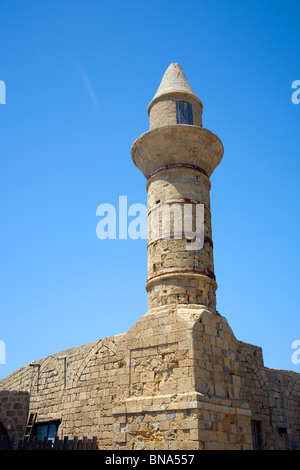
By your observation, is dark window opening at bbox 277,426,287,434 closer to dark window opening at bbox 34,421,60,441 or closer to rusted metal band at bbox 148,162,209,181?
dark window opening at bbox 34,421,60,441

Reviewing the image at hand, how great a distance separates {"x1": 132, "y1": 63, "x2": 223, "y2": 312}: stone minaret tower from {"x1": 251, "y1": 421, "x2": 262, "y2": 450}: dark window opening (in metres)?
3.63

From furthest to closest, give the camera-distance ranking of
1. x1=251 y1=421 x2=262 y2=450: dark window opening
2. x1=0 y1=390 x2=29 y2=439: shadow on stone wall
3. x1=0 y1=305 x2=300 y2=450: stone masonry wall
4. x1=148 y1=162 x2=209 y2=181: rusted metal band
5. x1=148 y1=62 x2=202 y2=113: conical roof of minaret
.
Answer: x1=0 y1=390 x2=29 y2=439: shadow on stone wall → x1=251 y1=421 x2=262 y2=450: dark window opening → x1=148 y1=62 x2=202 y2=113: conical roof of minaret → x1=148 y1=162 x2=209 y2=181: rusted metal band → x1=0 y1=305 x2=300 y2=450: stone masonry wall

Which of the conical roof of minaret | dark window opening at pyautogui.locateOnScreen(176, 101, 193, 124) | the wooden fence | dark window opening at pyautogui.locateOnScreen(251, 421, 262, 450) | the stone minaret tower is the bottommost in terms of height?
the wooden fence

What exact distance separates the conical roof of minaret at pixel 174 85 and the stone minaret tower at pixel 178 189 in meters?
0.02

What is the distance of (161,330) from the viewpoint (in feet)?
24.9

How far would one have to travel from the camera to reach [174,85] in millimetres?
9695

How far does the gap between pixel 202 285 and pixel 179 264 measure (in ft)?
1.87

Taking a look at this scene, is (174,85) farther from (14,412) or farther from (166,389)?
(14,412)

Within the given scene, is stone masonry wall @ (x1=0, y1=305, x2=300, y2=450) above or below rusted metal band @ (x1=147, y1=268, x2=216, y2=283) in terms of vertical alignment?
below

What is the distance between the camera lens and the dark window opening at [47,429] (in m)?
10.2

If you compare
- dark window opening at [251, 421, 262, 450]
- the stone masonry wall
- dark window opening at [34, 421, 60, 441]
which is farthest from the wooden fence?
dark window opening at [251, 421, 262, 450]

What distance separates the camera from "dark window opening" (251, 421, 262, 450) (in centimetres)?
975
